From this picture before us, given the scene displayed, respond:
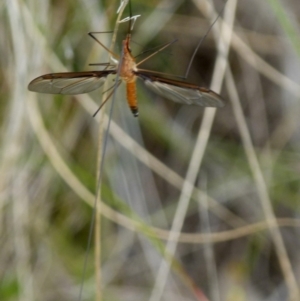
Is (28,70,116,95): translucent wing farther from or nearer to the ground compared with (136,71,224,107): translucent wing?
farther from the ground

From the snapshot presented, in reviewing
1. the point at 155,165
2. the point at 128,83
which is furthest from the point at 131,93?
the point at 155,165

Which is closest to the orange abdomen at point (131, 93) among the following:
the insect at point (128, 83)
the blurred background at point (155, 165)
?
the insect at point (128, 83)

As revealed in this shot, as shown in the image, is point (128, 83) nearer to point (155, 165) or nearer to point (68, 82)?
point (68, 82)

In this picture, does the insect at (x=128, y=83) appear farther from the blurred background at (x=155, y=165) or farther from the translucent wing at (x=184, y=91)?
the blurred background at (x=155, y=165)

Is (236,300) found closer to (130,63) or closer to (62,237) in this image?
(62,237)

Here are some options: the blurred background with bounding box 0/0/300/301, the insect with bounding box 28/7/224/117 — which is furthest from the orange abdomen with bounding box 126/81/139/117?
the blurred background with bounding box 0/0/300/301

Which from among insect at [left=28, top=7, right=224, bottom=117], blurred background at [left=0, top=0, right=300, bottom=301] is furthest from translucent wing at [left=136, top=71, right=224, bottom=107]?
blurred background at [left=0, top=0, right=300, bottom=301]

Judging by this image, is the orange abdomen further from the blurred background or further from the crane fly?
the blurred background

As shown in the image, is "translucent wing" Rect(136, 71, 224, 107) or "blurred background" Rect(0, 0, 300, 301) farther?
"blurred background" Rect(0, 0, 300, 301)

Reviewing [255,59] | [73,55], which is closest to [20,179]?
[73,55]
